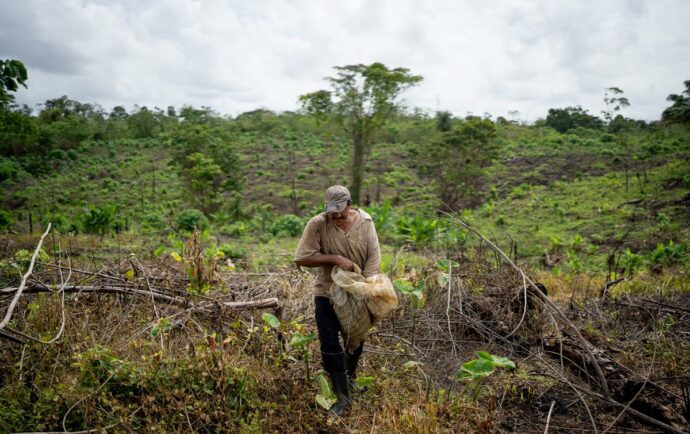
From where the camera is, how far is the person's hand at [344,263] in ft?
10.1

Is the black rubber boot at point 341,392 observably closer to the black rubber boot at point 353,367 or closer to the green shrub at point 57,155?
the black rubber boot at point 353,367

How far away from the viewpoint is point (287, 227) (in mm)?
13203

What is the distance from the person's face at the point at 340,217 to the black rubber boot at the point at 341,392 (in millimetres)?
1007

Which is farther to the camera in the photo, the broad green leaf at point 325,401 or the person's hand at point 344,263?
the person's hand at point 344,263

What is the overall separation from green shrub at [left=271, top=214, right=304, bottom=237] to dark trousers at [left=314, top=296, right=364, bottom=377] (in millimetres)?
9639

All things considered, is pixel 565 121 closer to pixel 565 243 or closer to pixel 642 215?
pixel 642 215

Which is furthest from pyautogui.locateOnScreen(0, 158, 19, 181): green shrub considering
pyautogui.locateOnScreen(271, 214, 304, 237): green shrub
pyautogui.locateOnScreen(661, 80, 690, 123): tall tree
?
pyautogui.locateOnScreen(661, 80, 690, 123): tall tree

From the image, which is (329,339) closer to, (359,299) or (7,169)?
(359,299)

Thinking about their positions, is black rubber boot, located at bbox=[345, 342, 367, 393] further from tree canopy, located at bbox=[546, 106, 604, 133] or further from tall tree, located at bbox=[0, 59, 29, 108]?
tree canopy, located at bbox=[546, 106, 604, 133]

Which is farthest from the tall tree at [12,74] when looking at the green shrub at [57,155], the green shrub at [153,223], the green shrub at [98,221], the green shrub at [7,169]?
the green shrub at [57,155]

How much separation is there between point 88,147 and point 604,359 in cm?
2995

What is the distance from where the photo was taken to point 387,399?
10.1 ft

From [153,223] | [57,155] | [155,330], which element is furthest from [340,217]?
[57,155]

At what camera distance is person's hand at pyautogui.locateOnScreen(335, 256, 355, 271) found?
121 inches
